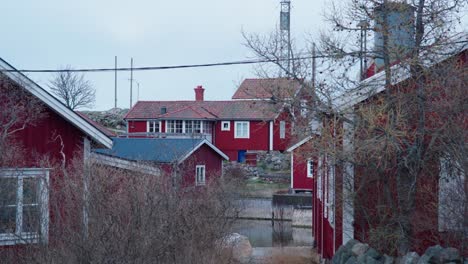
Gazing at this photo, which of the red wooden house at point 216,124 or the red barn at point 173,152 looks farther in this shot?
the red wooden house at point 216,124

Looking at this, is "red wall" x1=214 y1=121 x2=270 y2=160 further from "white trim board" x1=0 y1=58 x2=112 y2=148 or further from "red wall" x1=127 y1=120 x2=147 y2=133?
"white trim board" x1=0 y1=58 x2=112 y2=148

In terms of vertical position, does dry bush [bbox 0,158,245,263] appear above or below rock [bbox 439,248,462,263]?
above

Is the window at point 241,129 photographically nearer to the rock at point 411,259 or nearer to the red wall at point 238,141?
the red wall at point 238,141

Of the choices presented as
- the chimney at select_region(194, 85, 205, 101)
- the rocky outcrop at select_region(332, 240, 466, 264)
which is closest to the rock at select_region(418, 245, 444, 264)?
the rocky outcrop at select_region(332, 240, 466, 264)

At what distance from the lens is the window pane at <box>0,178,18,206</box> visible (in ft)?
37.4

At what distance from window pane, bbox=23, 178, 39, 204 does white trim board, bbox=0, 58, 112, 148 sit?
5.95 ft

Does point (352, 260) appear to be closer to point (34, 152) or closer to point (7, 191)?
point (7, 191)

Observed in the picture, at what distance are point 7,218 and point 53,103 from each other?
3.15 meters

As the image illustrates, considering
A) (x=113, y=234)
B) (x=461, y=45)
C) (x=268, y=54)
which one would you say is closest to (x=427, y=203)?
(x=461, y=45)

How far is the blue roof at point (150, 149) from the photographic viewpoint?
2531 centimetres

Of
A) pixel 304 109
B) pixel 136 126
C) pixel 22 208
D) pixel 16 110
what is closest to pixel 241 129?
pixel 136 126

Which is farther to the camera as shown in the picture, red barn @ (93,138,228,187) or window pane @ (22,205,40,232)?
red barn @ (93,138,228,187)

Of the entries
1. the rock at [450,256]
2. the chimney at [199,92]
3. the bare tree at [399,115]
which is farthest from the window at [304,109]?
the chimney at [199,92]

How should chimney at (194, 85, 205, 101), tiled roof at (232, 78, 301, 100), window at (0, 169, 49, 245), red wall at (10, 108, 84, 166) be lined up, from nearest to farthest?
1. window at (0, 169, 49, 245)
2. tiled roof at (232, 78, 301, 100)
3. red wall at (10, 108, 84, 166)
4. chimney at (194, 85, 205, 101)
